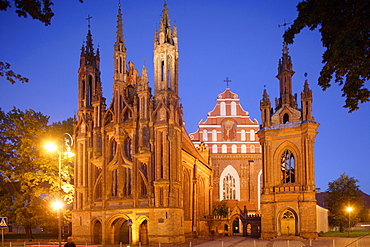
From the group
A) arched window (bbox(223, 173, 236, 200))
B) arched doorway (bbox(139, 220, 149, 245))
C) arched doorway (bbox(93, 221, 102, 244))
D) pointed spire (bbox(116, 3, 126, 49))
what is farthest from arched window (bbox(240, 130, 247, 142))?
arched doorway (bbox(93, 221, 102, 244))

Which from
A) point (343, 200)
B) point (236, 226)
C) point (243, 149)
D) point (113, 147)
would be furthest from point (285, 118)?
point (236, 226)

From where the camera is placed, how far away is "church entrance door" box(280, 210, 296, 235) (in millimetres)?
45344

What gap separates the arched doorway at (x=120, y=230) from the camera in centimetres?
4197

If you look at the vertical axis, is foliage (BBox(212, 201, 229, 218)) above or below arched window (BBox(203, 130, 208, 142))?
below

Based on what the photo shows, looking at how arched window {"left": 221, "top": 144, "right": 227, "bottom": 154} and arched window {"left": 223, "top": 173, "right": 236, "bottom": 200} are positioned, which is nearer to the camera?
arched window {"left": 223, "top": 173, "right": 236, "bottom": 200}

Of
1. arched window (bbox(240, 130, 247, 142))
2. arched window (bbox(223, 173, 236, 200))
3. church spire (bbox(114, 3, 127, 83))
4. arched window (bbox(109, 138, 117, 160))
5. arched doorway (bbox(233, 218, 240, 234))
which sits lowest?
arched doorway (bbox(233, 218, 240, 234))

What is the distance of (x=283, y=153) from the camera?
47.3 meters

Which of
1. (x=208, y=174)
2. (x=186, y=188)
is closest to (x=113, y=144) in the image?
(x=186, y=188)

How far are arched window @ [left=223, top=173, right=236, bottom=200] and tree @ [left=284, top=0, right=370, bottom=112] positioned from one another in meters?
50.1

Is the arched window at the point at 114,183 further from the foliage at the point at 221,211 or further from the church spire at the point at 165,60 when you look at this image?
the foliage at the point at 221,211

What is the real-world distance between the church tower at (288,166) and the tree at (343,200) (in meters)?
15.0

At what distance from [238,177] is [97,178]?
30.0m

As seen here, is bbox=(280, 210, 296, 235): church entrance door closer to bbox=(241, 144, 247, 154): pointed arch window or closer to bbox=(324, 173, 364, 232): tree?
bbox=(324, 173, 364, 232): tree

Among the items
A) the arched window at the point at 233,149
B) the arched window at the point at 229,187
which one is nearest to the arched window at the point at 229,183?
the arched window at the point at 229,187
